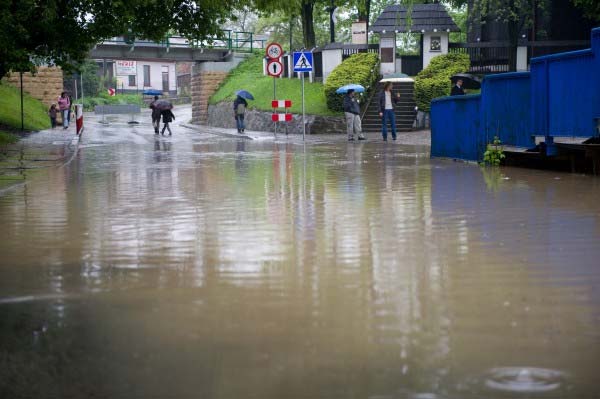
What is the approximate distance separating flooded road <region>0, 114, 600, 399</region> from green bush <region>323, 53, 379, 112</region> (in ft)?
95.8

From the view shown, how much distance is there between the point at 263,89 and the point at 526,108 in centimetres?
3650

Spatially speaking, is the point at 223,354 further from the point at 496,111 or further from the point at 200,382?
the point at 496,111

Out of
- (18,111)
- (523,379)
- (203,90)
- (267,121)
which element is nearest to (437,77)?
(267,121)

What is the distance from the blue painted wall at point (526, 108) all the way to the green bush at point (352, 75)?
1984 cm

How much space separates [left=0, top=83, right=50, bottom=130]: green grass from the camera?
43372 mm

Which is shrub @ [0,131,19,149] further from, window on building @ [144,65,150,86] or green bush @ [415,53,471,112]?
window on building @ [144,65,150,86]

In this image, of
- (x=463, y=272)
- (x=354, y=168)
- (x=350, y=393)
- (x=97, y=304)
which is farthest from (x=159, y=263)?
(x=354, y=168)

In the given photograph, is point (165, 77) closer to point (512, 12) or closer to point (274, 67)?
point (512, 12)

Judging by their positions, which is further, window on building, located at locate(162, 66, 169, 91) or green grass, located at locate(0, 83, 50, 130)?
window on building, located at locate(162, 66, 169, 91)

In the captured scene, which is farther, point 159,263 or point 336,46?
point 336,46

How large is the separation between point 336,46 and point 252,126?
540 cm

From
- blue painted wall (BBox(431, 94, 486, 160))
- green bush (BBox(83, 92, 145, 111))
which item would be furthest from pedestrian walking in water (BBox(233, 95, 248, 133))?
green bush (BBox(83, 92, 145, 111))

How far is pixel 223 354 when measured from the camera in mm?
5254

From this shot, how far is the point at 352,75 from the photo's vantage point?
→ 145 ft
